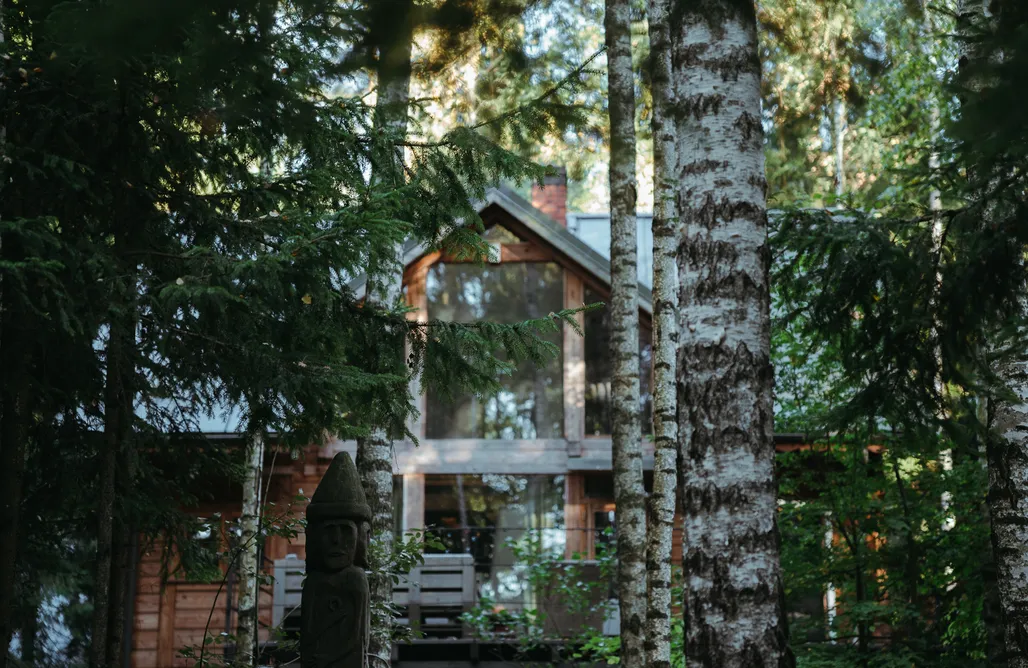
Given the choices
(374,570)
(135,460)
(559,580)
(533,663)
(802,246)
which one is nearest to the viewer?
(802,246)

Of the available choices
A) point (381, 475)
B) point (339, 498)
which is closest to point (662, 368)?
point (381, 475)

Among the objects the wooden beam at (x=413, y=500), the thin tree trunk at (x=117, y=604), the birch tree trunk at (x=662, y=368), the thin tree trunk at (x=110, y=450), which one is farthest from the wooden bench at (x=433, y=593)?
the thin tree trunk at (x=110, y=450)

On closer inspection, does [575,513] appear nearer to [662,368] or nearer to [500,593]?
[500,593]

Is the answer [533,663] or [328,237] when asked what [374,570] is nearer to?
[328,237]

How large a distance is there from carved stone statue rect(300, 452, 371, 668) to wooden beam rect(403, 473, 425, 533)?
9.11 metres

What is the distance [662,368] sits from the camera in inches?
410

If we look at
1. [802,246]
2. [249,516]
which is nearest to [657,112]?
[802,246]

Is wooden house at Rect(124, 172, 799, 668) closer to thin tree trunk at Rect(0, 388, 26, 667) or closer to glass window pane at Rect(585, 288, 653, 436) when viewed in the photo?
glass window pane at Rect(585, 288, 653, 436)

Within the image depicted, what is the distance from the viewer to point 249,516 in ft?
34.7

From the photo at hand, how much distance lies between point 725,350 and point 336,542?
166 inches

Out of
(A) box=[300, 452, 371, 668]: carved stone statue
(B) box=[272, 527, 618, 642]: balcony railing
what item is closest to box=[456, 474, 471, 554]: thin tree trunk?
(B) box=[272, 527, 618, 642]: balcony railing

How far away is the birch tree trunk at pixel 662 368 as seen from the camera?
9656mm

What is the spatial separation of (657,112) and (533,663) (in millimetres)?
6781

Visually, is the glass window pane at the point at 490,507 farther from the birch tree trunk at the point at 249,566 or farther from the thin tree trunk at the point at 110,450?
the thin tree trunk at the point at 110,450
